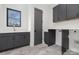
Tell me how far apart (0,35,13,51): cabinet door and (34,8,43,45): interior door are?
4.48 feet

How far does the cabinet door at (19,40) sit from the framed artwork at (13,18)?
650 millimetres

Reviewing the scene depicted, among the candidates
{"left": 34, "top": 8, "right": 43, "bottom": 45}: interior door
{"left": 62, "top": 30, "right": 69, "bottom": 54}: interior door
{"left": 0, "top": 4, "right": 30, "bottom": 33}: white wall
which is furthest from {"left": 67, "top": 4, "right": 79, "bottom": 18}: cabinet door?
{"left": 0, "top": 4, "right": 30, "bottom": 33}: white wall

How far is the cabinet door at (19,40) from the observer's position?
3.55 metres

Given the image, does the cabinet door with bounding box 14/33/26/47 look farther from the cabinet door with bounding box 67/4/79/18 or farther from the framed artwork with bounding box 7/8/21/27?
the cabinet door with bounding box 67/4/79/18

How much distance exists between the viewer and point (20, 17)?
436cm

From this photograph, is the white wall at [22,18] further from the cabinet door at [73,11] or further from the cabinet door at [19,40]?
the cabinet door at [73,11]

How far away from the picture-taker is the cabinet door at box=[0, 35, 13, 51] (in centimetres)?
307

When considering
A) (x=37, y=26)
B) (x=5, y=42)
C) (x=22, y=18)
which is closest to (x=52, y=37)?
(x=37, y=26)

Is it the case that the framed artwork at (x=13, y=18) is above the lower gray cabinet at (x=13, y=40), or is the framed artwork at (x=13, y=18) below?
above

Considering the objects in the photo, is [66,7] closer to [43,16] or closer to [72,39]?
[72,39]

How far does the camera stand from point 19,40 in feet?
12.2

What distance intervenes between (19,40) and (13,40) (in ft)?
1.04

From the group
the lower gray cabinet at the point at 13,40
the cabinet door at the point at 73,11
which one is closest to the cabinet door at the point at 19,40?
the lower gray cabinet at the point at 13,40

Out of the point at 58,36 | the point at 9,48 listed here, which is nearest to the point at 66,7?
the point at 58,36
